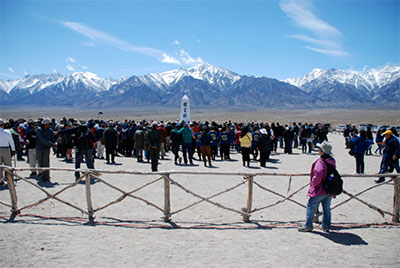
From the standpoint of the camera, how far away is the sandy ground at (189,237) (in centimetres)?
438

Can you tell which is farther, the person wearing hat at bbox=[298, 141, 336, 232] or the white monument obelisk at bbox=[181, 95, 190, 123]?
the white monument obelisk at bbox=[181, 95, 190, 123]

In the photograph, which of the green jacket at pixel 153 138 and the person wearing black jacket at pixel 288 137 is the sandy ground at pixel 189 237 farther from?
the person wearing black jacket at pixel 288 137

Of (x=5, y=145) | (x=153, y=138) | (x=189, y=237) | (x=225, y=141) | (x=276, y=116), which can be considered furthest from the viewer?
(x=276, y=116)

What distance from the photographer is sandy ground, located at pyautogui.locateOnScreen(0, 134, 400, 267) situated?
438 cm

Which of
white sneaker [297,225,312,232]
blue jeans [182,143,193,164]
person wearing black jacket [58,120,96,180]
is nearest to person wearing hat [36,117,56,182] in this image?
person wearing black jacket [58,120,96,180]

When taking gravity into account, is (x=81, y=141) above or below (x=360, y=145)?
above

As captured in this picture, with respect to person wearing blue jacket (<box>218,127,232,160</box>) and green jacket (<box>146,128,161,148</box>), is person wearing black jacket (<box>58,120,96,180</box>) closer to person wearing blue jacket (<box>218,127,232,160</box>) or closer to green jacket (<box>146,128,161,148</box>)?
green jacket (<box>146,128,161,148</box>)

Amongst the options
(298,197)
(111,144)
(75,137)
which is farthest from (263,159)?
(75,137)

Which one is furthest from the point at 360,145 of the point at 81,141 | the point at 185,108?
the point at 185,108

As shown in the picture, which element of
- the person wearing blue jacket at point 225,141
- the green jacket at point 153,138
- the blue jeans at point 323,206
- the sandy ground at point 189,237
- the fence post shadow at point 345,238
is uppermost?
the green jacket at point 153,138

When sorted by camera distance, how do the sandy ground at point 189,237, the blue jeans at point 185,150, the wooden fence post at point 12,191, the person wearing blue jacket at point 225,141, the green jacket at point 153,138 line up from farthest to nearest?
1. the person wearing blue jacket at point 225,141
2. the blue jeans at point 185,150
3. the green jacket at point 153,138
4. the wooden fence post at point 12,191
5. the sandy ground at point 189,237

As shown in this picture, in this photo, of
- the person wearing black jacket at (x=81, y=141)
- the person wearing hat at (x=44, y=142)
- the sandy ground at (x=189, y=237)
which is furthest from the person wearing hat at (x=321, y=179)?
the person wearing hat at (x=44, y=142)

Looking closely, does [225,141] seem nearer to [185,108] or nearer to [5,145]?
[5,145]

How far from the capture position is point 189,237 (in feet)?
17.0
